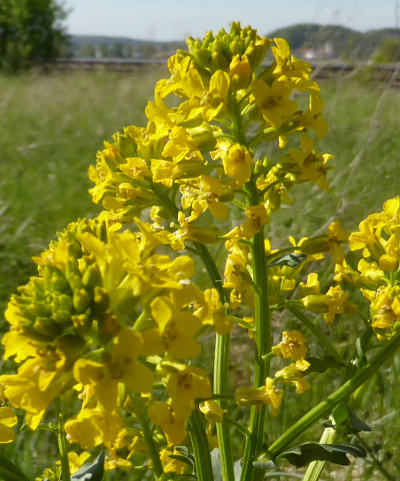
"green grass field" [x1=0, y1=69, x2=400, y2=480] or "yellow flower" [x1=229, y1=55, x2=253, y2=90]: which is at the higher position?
"yellow flower" [x1=229, y1=55, x2=253, y2=90]

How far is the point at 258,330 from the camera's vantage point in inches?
46.1

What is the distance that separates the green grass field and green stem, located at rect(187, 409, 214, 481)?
2.10 feet

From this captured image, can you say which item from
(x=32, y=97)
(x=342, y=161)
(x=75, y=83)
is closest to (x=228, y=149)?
(x=342, y=161)

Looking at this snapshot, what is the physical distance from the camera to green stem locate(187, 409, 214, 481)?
3.62ft

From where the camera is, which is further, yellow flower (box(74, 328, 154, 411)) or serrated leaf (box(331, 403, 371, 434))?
serrated leaf (box(331, 403, 371, 434))

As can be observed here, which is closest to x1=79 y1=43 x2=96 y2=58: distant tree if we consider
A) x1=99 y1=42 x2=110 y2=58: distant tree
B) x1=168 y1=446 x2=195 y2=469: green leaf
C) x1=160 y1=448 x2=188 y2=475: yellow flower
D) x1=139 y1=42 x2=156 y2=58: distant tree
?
x1=99 y1=42 x2=110 y2=58: distant tree

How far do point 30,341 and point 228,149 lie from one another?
512 millimetres

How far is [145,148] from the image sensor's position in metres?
1.30

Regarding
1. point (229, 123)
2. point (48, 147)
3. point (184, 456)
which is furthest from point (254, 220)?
point (48, 147)

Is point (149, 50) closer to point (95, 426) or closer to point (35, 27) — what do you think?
point (95, 426)

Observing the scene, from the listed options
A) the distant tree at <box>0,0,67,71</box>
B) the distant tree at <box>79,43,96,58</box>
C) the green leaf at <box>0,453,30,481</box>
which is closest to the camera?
the green leaf at <box>0,453,30,481</box>

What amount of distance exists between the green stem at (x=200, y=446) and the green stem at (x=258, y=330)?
0.08 metres

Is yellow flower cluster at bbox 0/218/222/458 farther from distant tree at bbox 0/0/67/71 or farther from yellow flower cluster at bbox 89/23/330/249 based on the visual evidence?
distant tree at bbox 0/0/67/71

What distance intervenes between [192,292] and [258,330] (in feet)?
1.06
